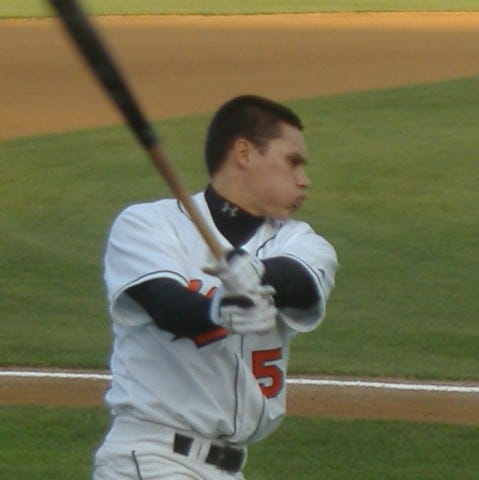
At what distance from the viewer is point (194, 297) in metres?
3.62

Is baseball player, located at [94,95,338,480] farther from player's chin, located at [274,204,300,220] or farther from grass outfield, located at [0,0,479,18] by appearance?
grass outfield, located at [0,0,479,18]

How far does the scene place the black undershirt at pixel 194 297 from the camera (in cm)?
362

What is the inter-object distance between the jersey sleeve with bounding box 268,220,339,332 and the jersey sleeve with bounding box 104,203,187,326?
0.94 ft

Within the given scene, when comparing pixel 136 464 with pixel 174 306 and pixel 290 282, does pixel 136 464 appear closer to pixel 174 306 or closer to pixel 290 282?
pixel 174 306

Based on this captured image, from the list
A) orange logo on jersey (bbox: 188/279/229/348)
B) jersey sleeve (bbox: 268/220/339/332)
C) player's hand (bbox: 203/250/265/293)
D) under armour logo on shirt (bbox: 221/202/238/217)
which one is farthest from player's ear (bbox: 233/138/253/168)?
player's hand (bbox: 203/250/265/293)

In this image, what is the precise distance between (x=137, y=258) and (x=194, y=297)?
25 cm

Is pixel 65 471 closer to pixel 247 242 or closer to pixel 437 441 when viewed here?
pixel 437 441

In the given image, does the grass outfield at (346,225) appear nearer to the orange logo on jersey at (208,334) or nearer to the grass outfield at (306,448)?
the grass outfield at (306,448)

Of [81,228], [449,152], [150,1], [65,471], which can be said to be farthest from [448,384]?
[150,1]

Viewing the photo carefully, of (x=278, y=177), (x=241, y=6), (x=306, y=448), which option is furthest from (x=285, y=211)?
(x=241, y=6)

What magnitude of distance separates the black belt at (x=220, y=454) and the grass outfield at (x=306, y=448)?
8.42ft

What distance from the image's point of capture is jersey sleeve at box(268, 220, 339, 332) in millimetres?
3883

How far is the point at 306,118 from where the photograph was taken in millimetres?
18188

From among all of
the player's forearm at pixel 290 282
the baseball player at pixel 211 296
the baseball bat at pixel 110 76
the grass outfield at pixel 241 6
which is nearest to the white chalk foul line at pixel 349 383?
the baseball player at pixel 211 296
